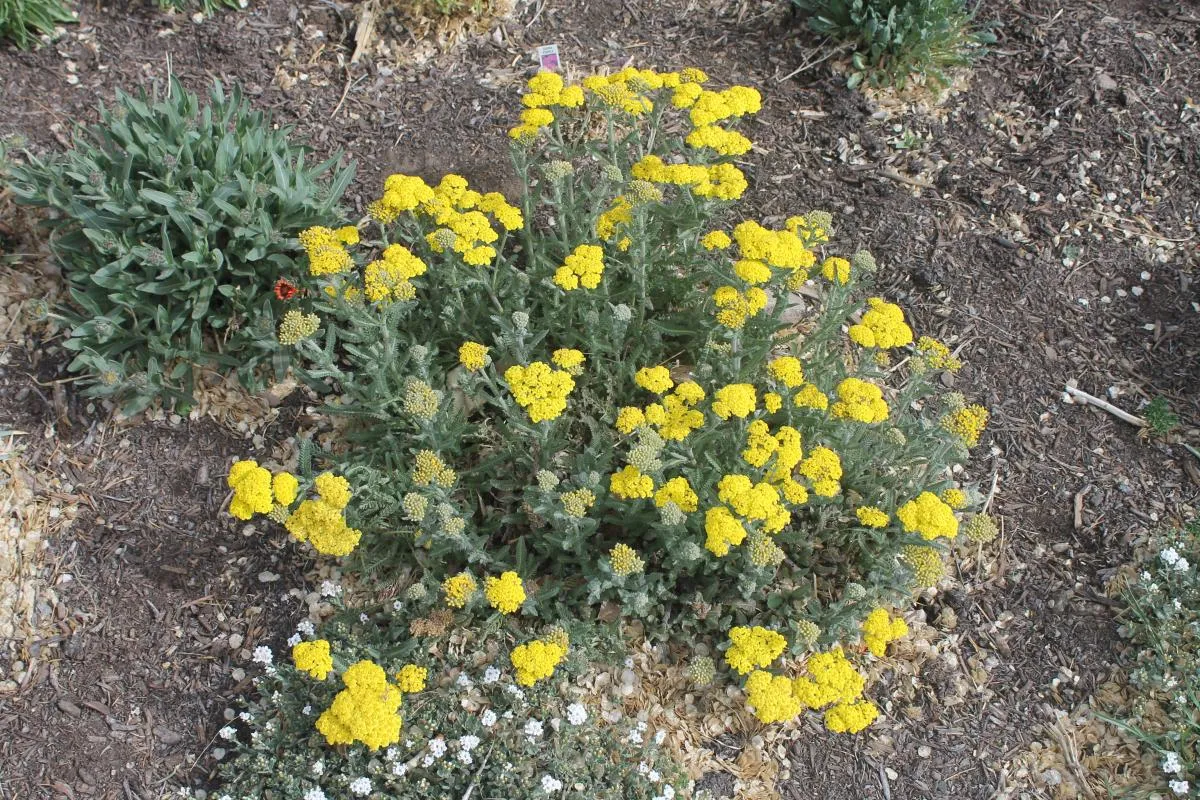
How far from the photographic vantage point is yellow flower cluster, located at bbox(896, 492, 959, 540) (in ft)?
11.0

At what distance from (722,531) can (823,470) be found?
0.49m

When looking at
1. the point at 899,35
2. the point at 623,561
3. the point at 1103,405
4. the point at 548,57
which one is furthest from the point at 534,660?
the point at 899,35

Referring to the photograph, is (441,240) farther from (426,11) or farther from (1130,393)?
(1130,393)

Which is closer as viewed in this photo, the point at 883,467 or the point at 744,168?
the point at 883,467

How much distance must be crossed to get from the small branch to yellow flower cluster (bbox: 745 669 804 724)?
2591mm

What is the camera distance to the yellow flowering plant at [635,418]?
137 inches

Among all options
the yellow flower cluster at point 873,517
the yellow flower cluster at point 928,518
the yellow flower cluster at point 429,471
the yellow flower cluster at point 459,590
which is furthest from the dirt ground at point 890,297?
the yellow flower cluster at point 429,471

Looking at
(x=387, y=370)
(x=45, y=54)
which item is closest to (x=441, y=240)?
(x=387, y=370)

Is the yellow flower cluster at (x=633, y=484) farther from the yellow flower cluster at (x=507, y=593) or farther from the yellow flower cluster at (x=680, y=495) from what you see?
the yellow flower cluster at (x=507, y=593)

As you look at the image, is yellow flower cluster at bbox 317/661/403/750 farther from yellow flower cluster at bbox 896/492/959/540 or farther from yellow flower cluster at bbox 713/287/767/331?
yellow flower cluster at bbox 896/492/959/540

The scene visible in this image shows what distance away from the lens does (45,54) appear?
18.4 feet

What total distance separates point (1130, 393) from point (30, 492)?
5.69m

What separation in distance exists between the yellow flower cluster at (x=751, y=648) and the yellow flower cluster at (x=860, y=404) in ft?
2.98

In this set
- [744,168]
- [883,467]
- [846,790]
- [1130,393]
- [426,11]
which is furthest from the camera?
[426,11]
